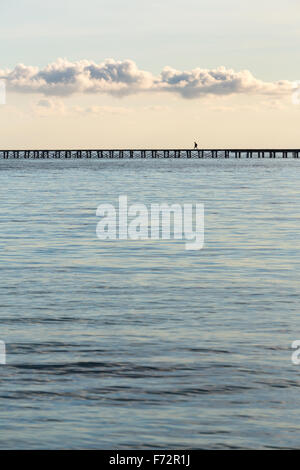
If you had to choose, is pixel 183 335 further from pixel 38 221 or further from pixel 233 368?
pixel 38 221

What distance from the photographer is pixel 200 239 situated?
29.4m

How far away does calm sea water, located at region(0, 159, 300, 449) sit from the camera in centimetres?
979

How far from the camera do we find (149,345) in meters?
13.5

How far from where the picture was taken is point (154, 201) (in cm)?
5272

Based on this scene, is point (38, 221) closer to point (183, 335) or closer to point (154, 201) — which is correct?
point (154, 201)

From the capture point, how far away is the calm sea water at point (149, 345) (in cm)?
979

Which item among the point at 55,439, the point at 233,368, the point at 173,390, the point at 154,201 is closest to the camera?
the point at 55,439

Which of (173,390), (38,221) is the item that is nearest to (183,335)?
(173,390)

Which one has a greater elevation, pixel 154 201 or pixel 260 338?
Result: pixel 154 201

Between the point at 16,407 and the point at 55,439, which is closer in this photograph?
the point at 55,439
